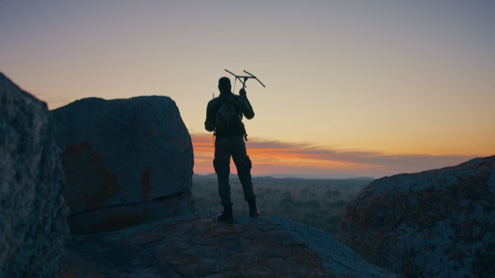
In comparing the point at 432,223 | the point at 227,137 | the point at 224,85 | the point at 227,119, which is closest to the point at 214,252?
the point at 227,137

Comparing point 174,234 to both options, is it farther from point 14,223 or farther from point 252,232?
point 14,223

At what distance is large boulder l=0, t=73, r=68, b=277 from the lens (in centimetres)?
279

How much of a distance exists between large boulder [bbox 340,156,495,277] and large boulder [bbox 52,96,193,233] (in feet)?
11.1

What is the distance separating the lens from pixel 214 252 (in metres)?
5.14

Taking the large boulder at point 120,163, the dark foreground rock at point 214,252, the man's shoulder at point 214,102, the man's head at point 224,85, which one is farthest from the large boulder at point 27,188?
the man's head at point 224,85

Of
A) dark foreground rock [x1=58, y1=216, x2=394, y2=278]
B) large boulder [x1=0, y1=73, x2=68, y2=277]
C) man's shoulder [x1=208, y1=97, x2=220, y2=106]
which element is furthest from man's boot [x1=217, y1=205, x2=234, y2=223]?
large boulder [x1=0, y1=73, x2=68, y2=277]

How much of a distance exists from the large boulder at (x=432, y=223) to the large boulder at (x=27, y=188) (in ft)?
16.0

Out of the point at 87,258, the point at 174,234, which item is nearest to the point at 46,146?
the point at 87,258

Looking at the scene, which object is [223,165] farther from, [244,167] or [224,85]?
[224,85]

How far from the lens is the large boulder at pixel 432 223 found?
5809 mm

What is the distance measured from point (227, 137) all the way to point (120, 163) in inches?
80.9

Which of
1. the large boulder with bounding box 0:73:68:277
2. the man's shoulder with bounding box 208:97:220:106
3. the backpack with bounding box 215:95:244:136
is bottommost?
the large boulder with bounding box 0:73:68:277

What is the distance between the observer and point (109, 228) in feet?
22.1

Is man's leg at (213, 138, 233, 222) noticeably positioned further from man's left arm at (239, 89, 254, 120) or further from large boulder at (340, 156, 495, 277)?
large boulder at (340, 156, 495, 277)
